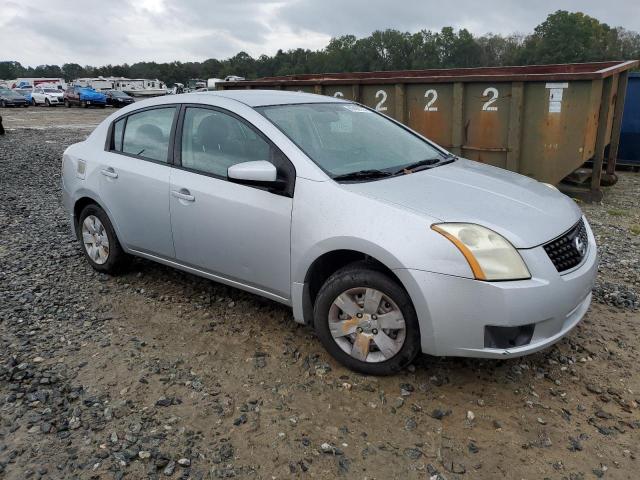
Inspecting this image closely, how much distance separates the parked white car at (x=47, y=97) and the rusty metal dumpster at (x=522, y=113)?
40012 millimetres

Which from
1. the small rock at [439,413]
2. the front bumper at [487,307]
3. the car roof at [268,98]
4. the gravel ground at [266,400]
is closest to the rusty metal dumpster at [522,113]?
the gravel ground at [266,400]

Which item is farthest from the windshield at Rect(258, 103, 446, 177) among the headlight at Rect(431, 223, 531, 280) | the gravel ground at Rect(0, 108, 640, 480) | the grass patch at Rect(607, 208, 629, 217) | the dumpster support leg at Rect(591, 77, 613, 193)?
the dumpster support leg at Rect(591, 77, 613, 193)

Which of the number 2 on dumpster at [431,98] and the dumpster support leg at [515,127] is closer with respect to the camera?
the dumpster support leg at [515,127]

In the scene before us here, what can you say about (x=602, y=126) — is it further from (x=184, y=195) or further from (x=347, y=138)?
(x=184, y=195)

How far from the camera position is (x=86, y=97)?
3838 cm

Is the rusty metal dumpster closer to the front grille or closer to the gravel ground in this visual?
the gravel ground

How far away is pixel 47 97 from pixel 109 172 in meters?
42.9

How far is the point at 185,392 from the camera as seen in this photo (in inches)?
124

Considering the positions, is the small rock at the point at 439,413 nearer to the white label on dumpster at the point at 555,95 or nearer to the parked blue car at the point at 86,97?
the white label on dumpster at the point at 555,95

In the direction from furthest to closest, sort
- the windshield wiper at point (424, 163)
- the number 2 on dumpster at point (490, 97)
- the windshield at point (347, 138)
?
the number 2 on dumpster at point (490, 97) → the windshield wiper at point (424, 163) → the windshield at point (347, 138)

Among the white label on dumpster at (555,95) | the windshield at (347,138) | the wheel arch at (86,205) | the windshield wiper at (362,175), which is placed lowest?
the wheel arch at (86,205)

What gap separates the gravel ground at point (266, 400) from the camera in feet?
8.46

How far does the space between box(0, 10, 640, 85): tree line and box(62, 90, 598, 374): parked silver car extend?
70.7 m

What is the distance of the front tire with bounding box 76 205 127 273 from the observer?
15.5ft
